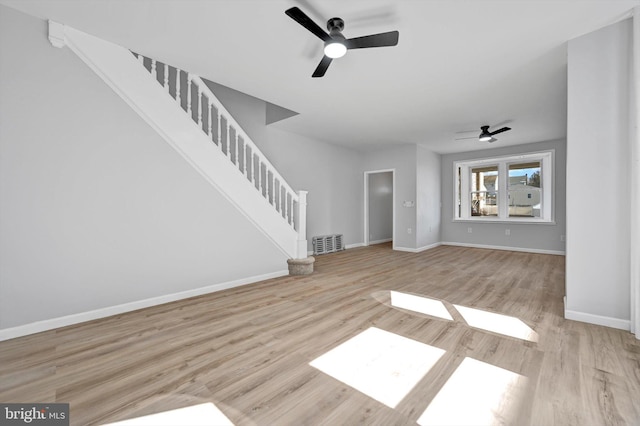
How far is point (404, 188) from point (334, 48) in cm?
466

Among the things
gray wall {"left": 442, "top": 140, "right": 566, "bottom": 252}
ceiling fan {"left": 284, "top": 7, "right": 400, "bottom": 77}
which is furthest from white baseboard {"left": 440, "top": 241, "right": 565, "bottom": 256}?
ceiling fan {"left": 284, "top": 7, "right": 400, "bottom": 77}

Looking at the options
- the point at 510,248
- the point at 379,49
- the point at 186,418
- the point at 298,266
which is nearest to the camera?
the point at 186,418

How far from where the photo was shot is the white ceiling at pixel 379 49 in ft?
6.90

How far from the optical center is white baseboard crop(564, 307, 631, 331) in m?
2.21

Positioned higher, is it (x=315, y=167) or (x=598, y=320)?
(x=315, y=167)

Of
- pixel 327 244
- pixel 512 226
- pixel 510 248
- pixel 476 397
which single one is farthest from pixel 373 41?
pixel 510 248

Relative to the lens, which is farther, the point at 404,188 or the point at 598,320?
the point at 404,188

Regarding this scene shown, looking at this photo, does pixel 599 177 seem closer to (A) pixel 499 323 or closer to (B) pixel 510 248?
(A) pixel 499 323

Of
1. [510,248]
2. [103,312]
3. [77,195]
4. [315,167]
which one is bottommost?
[510,248]

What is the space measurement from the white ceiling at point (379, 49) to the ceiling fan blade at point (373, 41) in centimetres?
19

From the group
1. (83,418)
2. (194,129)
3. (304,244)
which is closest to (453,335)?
(83,418)

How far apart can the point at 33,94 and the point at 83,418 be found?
2537 millimetres

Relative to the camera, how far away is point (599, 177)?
2.30m

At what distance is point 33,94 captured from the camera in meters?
2.21
